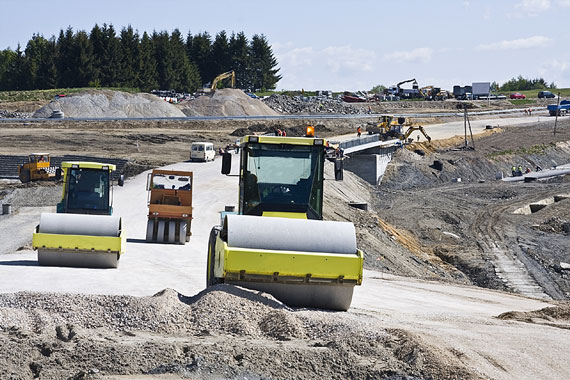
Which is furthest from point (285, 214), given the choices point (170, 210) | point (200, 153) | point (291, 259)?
point (200, 153)

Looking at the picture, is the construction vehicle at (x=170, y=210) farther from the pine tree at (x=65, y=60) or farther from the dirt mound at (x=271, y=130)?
the pine tree at (x=65, y=60)

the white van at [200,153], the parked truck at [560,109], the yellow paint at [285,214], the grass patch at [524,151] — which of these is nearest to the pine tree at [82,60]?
the grass patch at [524,151]

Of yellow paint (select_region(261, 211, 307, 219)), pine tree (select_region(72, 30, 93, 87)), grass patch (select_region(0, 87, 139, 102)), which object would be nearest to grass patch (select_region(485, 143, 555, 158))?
grass patch (select_region(0, 87, 139, 102))

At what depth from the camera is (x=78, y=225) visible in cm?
1947

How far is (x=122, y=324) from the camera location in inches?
455

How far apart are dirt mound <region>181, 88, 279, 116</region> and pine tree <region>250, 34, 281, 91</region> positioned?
39.5 m

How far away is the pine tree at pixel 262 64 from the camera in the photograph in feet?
458

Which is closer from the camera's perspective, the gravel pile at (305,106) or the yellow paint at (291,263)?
the yellow paint at (291,263)

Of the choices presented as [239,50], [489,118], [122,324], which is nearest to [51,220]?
[122,324]

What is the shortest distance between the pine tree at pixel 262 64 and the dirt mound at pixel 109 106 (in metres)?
50.5

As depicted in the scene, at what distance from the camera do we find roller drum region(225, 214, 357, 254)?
1309 centimetres

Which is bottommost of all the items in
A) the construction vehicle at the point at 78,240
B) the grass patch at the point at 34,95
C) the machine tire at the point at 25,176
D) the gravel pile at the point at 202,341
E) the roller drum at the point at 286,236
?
the machine tire at the point at 25,176

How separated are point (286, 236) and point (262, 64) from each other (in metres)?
129

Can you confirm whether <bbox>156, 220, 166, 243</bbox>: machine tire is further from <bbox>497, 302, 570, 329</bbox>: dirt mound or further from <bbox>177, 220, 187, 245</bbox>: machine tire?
<bbox>497, 302, 570, 329</bbox>: dirt mound
